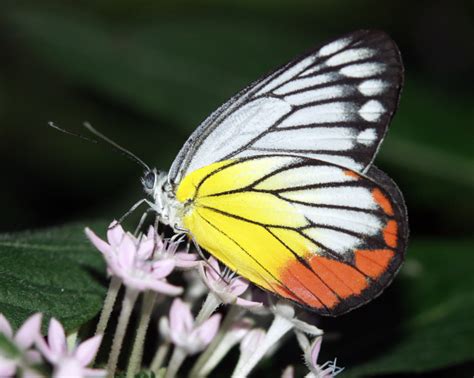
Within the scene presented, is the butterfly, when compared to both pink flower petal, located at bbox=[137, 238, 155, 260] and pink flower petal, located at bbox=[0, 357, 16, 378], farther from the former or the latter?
pink flower petal, located at bbox=[0, 357, 16, 378]

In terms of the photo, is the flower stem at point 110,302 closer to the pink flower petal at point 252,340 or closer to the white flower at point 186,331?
the white flower at point 186,331

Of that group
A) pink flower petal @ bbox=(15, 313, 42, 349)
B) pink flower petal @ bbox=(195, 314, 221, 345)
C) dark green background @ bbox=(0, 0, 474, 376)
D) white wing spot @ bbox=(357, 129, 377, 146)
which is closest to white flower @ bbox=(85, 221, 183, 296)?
pink flower petal @ bbox=(195, 314, 221, 345)

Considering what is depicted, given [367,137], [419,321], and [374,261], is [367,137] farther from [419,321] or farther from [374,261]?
[419,321]

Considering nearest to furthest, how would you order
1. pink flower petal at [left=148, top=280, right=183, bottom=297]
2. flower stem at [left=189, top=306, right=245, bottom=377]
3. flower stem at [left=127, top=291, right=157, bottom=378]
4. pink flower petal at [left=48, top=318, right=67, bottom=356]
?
pink flower petal at [left=48, top=318, right=67, bottom=356] → pink flower petal at [left=148, top=280, right=183, bottom=297] → flower stem at [left=127, top=291, right=157, bottom=378] → flower stem at [left=189, top=306, right=245, bottom=377]

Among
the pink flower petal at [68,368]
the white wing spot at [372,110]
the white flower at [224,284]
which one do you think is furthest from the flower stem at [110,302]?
the white wing spot at [372,110]

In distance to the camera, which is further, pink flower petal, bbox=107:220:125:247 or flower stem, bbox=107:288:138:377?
pink flower petal, bbox=107:220:125:247

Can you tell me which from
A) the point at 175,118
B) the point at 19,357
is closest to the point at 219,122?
the point at 19,357

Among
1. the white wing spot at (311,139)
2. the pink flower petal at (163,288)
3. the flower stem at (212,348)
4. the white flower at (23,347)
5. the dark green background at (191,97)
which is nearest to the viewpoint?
the white flower at (23,347)

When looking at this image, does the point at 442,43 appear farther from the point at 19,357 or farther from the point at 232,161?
the point at 19,357

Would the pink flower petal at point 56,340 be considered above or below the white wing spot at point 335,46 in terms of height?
below
